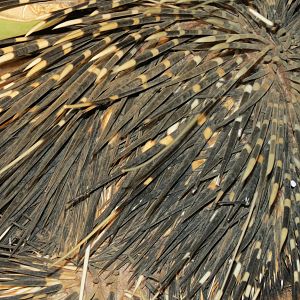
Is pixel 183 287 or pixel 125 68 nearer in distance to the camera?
pixel 125 68

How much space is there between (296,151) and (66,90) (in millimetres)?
360

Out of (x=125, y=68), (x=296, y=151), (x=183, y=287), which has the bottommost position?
(x=183, y=287)

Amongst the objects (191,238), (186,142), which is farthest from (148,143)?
(191,238)

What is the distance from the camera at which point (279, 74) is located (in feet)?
3.02

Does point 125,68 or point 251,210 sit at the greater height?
point 125,68

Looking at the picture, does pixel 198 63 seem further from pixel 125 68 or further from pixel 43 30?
pixel 43 30

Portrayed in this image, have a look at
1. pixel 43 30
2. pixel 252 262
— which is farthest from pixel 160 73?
pixel 252 262

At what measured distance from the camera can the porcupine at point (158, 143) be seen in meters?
0.83

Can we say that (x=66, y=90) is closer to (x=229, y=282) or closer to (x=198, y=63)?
(x=198, y=63)

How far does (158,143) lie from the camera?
827 millimetres

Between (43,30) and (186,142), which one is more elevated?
(43,30)

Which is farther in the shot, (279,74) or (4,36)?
(279,74)

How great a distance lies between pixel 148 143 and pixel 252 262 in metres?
0.26

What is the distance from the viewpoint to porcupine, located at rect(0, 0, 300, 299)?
832 mm
